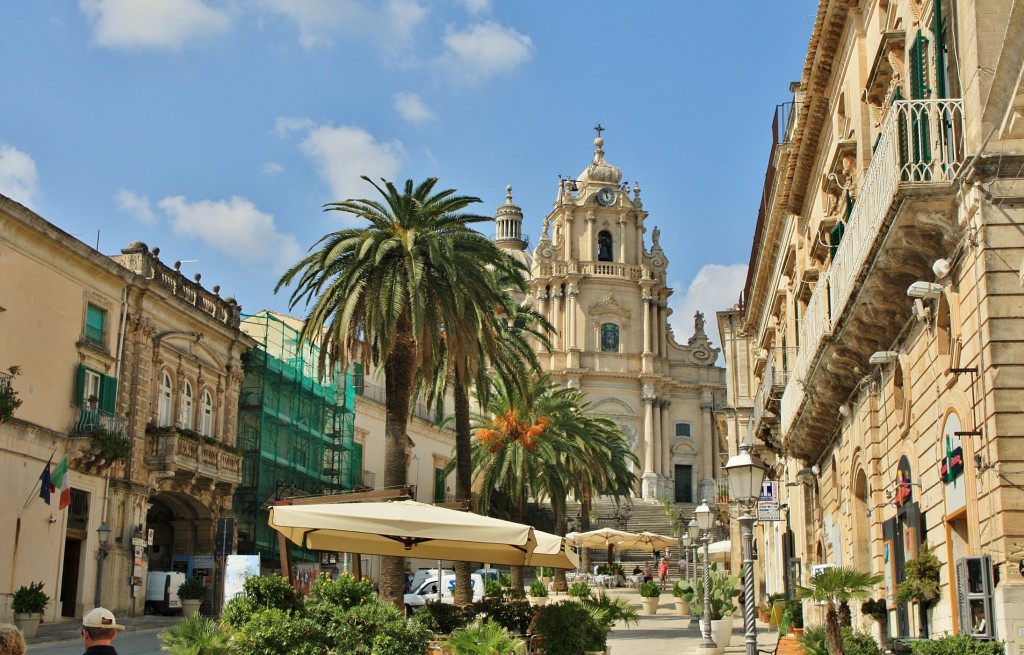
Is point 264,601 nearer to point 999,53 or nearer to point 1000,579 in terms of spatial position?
point 1000,579

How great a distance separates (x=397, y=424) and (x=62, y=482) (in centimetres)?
930

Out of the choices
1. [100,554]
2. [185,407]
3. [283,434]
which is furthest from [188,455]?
[283,434]

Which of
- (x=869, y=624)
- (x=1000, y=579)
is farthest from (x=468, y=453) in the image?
(x=1000, y=579)

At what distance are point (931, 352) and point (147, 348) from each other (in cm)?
2584

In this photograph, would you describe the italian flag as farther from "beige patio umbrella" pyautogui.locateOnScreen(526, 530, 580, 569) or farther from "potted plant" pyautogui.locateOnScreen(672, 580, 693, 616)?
"potted plant" pyautogui.locateOnScreen(672, 580, 693, 616)

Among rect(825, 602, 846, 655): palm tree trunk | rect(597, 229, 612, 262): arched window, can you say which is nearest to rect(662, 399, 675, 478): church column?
rect(597, 229, 612, 262): arched window

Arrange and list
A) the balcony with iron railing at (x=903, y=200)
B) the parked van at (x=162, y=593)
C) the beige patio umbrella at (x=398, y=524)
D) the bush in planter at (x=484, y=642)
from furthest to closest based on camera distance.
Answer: the parked van at (x=162, y=593) < the beige patio umbrella at (x=398, y=524) < the bush in planter at (x=484, y=642) < the balcony with iron railing at (x=903, y=200)

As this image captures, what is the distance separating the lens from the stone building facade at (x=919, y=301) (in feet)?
40.4

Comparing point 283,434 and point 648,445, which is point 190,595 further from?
point 648,445

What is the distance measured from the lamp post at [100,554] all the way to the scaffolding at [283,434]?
8062 mm

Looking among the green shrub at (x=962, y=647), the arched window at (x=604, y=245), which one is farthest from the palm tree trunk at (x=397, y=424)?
the arched window at (x=604, y=245)

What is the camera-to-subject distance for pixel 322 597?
43.4 ft

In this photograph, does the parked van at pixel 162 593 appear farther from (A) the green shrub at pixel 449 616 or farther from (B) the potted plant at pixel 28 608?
(A) the green shrub at pixel 449 616

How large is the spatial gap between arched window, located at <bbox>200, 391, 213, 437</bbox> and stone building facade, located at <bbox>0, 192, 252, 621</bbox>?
0.21 feet
